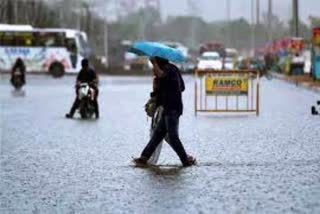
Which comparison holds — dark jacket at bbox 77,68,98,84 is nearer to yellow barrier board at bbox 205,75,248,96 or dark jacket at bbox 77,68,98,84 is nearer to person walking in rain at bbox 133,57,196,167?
yellow barrier board at bbox 205,75,248,96

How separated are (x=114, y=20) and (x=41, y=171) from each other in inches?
4419

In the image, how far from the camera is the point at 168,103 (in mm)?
13336

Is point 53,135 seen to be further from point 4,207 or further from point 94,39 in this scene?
point 94,39

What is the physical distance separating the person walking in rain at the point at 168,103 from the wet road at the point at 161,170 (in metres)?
0.39

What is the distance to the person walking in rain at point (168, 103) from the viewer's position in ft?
43.6

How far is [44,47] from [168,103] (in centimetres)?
5159

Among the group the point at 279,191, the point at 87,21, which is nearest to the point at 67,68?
the point at 87,21

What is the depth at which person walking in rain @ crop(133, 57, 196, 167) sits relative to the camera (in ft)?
43.6

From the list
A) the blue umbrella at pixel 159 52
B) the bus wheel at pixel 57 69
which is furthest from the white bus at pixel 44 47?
the blue umbrella at pixel 159 52

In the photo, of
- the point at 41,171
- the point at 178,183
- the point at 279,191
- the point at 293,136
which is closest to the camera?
the point at 279,191

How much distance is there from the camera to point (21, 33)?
63969 millimetres

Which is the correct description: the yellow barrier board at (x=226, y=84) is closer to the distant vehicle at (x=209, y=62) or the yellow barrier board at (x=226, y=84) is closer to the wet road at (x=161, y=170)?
the wet road at (x=161, y=170)

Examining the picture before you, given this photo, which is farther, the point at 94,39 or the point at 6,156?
the point at 94,39

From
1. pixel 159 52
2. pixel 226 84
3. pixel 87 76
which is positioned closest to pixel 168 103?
pixel 159 52
